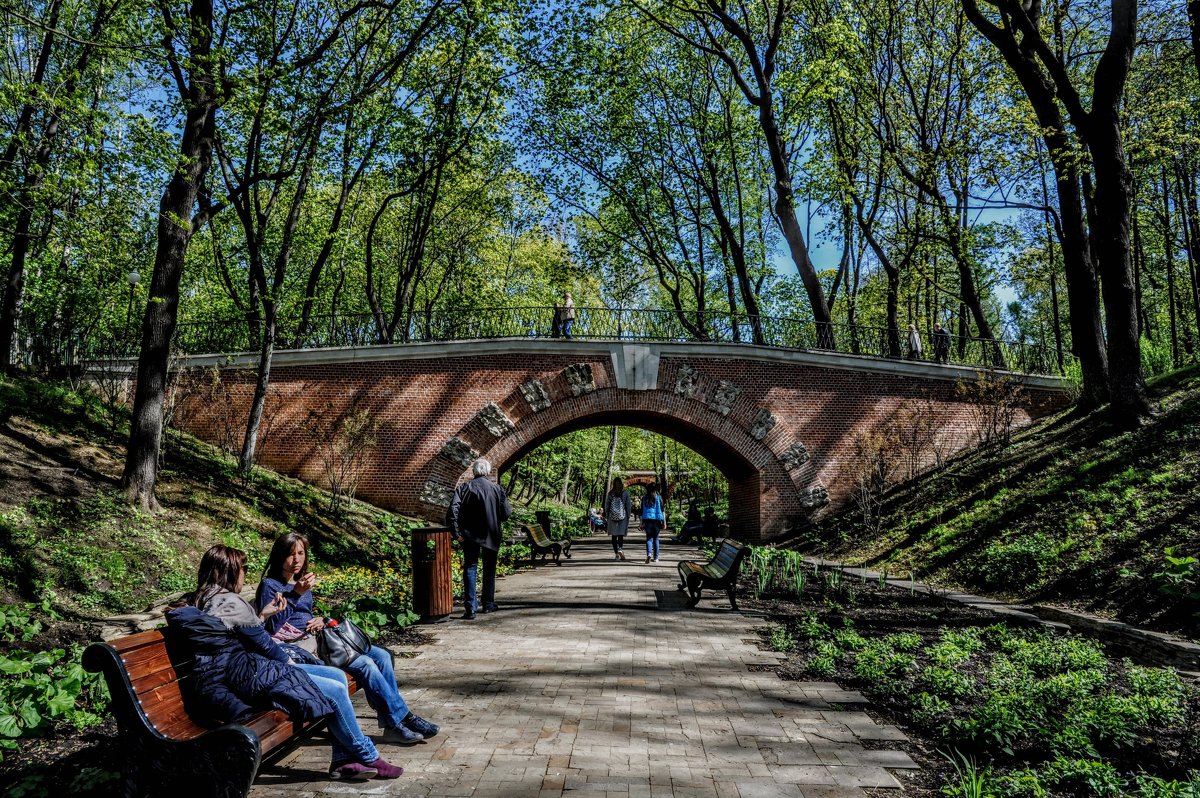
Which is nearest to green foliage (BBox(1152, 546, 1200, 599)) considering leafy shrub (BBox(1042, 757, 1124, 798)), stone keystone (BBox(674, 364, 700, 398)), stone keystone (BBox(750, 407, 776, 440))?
leafy shrub (BBox(1042, 757, 1124, 798))

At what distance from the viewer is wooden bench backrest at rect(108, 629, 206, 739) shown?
329 centimetres

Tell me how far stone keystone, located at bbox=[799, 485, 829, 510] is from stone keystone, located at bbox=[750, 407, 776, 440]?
1689 millimetres

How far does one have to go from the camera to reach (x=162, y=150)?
9641mm

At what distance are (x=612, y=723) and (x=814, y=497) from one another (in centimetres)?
1456

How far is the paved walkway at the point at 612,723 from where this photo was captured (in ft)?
12.3

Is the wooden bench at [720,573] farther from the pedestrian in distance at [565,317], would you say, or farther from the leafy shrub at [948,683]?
the pedestrian in distance at [565,317]

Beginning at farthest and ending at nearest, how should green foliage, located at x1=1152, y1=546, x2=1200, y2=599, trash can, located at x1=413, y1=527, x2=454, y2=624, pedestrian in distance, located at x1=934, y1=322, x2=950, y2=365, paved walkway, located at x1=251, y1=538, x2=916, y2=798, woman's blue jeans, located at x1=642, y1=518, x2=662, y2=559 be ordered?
pedestrian in distance, located at x1=934, y1=322, x2=950, y2=365 < woman's blue jeans, located at x1=642, y1=518, x2=662, y2=559 < trash can, located at x1=413, y1=527, x2=454, y2=624 < green foliage, located at x1=1152, y1=546, x2=1200, y2=599 < paved walkway, located at x1=251, y1=538, x2=916, y2=798

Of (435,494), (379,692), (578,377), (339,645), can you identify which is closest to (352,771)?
(379,692)

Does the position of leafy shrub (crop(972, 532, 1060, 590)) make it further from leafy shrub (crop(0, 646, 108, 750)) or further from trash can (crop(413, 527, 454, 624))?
leafy shrub (crop(0, 646, 108, 750))

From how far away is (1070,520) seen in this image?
32.7 ft

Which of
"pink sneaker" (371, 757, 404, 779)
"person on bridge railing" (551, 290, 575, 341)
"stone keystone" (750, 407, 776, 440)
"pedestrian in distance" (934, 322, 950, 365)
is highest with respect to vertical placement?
"person on bridge railing" (551, 290, 575, 341)

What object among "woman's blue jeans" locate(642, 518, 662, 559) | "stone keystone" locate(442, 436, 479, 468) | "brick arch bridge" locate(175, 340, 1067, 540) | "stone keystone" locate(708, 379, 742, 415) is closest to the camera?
"woman's blue jeans" locate(642, 518, 662, 559)

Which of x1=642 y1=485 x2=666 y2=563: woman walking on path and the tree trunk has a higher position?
the tree trunk

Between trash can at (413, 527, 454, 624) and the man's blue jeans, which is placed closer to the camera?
trash can at (413, 527, 454, 624)
